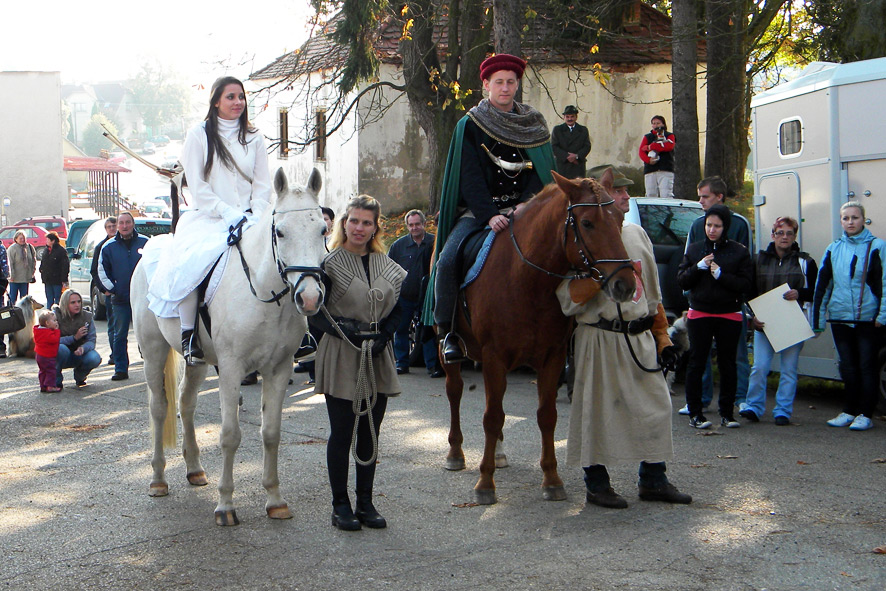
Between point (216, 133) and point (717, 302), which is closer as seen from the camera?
point (216, 133)

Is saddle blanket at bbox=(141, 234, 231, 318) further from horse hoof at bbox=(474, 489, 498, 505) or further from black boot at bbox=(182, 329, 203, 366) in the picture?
horse hoof at bbox=(474, 489, 498, 505)

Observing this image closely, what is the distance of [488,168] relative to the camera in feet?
23.3

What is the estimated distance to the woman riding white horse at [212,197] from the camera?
247 inches

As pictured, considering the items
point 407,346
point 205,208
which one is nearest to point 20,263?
point 407,346

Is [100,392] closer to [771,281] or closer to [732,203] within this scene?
[771,281]

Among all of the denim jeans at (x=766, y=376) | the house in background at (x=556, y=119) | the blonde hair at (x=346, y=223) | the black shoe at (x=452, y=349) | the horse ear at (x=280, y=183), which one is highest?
the house in background at (x=556, y=119)

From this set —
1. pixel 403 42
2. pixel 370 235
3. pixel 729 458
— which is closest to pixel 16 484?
pixel 370 235

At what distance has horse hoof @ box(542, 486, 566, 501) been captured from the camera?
6430 millimetres

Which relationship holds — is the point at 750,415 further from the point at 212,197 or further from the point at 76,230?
the point at 76,230

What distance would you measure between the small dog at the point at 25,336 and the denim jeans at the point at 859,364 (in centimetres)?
1155

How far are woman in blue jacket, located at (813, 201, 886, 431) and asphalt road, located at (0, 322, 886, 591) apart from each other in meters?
0.43

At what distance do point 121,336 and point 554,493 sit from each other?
831 centimetres

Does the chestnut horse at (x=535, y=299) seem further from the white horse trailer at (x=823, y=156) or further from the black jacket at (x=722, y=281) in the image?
the white horse trailer at (x=823, y=156)

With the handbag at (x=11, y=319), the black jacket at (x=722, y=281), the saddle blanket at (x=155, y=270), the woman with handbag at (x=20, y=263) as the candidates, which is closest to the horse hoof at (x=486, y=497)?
the saddle blanket at (x=155, y=270)
